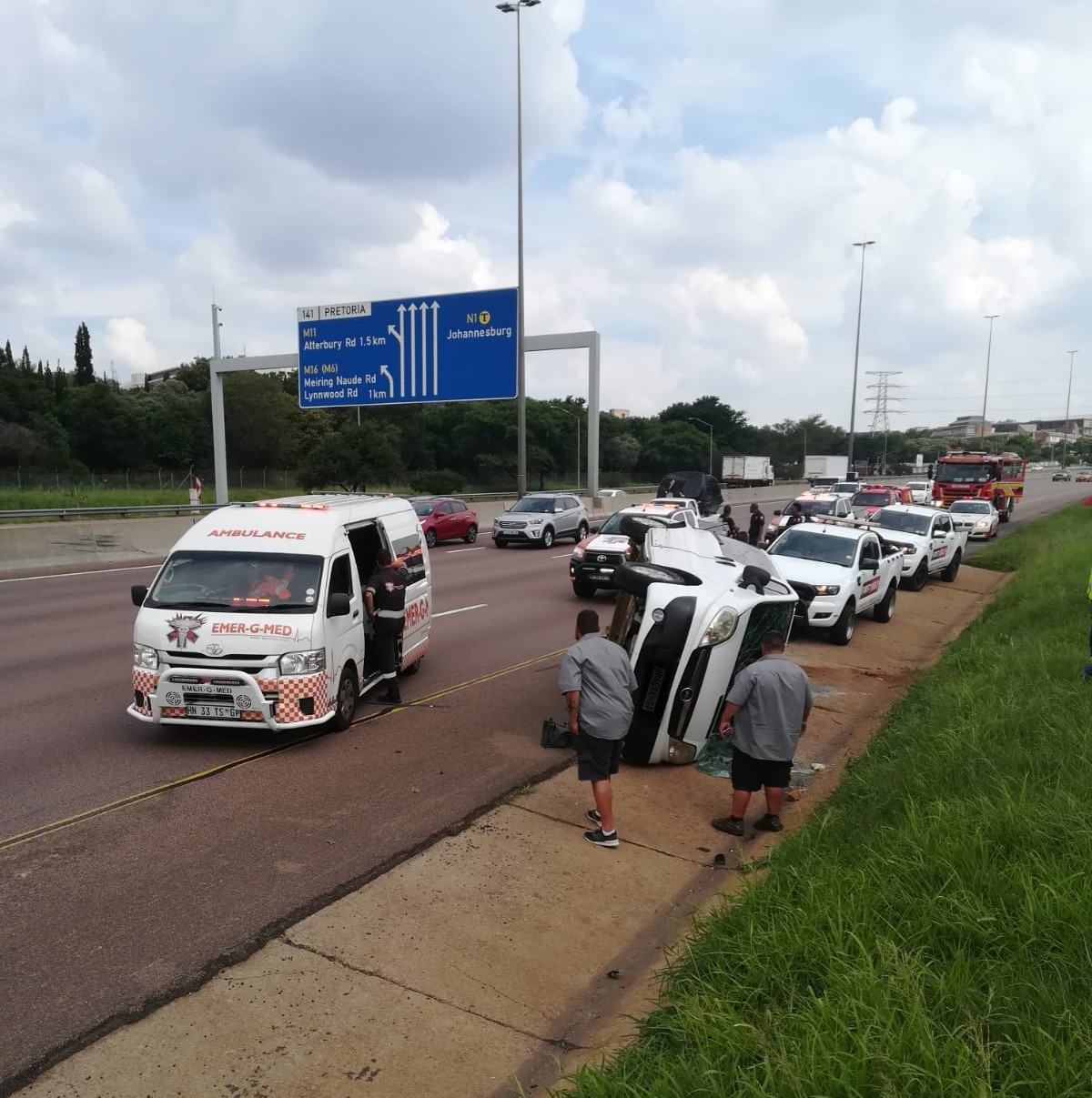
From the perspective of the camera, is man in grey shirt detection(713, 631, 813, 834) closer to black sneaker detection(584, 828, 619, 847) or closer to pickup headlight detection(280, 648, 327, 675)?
black sneaker detection(584, 828, 619, 847)

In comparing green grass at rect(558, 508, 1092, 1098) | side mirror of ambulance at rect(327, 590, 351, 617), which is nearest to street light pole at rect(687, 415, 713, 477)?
Result: side mirror of ambulance at rect(327, 590, 351, 617)

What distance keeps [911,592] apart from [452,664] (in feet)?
40.3

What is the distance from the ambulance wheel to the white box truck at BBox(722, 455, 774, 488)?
222 feet

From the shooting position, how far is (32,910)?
5.18 metres

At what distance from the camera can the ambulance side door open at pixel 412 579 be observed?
10398 mm

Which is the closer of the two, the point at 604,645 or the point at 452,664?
the point at 604,645

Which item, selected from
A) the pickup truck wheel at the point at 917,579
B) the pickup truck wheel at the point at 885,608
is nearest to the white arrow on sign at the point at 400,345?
the pickup truck wheel at the point at 917,579

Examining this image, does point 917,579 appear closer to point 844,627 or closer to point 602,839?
point 844,627

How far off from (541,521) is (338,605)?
1913 cm

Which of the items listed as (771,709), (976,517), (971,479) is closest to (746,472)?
(971,479)

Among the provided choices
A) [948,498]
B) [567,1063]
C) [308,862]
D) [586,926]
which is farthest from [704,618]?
[948,498]

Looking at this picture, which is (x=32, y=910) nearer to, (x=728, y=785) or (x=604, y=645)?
(x=604, y=645)

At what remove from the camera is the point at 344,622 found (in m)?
8.58

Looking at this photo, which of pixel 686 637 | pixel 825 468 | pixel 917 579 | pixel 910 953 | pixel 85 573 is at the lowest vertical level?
pixel 85 573
